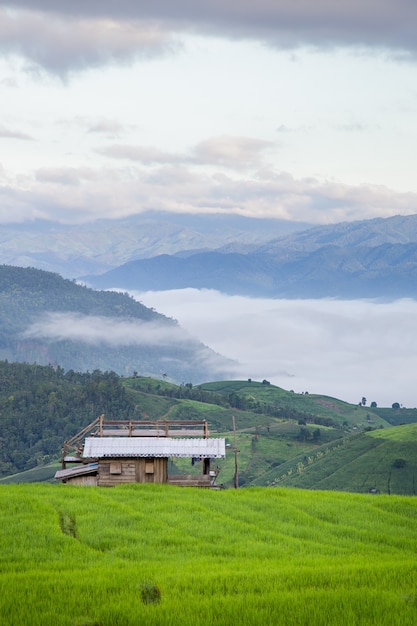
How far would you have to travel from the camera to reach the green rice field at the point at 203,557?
21.1m

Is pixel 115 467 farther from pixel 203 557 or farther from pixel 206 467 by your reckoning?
pixel 203 557

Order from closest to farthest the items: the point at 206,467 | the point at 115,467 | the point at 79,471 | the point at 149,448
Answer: the point at 149,448 → the point at 115,467 → the point at 79,471 → the point at 206,467

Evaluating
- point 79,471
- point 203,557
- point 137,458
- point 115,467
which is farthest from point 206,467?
point 203,557

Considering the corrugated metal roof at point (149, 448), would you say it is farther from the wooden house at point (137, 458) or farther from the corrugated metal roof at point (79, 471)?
the corrugated metal roof at point (79, 471)

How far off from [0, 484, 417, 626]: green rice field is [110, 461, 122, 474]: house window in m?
12.0

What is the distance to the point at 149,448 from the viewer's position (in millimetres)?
61312

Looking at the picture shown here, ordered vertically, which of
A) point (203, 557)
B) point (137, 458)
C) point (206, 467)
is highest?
point (137, 458)

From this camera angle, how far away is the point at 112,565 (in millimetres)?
27781

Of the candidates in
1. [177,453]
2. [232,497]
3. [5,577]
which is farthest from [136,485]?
[5,577]

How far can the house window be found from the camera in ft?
202

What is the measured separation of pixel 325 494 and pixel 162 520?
50.4 ft

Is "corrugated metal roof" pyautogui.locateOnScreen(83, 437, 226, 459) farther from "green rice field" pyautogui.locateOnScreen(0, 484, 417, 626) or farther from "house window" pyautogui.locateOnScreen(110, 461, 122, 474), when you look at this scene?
"green rice field" pyautogui.locateOnScreen(0, 484, 417, 626)

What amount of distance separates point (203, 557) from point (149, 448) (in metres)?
31.6

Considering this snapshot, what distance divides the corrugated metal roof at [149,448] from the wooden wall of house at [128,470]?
3.15 ft
